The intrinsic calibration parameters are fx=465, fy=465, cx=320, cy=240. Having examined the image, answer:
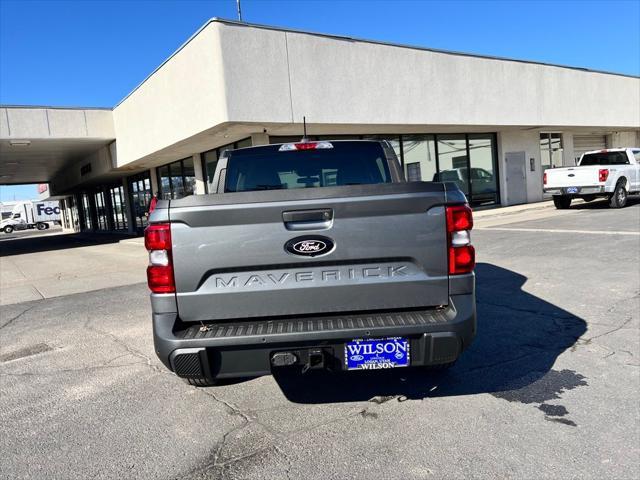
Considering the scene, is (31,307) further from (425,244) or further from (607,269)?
(607,269)

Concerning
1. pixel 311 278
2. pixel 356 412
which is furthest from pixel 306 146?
pixel 356 412

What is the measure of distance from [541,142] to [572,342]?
21470 millimetres

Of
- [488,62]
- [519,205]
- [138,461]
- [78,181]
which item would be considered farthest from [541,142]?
[78,181]

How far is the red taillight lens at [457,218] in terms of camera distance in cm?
284

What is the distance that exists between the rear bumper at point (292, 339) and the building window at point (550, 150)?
23201mm

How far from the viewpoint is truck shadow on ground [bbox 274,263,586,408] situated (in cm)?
352

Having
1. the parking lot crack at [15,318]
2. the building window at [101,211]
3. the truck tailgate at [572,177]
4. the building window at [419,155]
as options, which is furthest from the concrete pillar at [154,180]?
the truck tailgate at [572,177]

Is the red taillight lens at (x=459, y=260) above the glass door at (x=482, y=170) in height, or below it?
below

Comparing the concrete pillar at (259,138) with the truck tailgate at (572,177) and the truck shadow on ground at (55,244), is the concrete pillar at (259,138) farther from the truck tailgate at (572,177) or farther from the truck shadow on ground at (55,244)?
the truck shadow on ground at (55,244)

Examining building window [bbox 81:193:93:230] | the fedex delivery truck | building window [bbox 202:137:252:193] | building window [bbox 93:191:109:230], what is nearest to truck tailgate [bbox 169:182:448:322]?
building window [bbox 202:137:252:193]

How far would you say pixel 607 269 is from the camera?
7.27 m

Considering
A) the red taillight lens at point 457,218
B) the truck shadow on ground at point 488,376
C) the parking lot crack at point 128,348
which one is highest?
the red taillight lens at point 457,218

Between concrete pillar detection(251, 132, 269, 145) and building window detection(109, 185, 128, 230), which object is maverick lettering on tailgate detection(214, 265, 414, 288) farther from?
building window detection(109, 185, 128, 230)

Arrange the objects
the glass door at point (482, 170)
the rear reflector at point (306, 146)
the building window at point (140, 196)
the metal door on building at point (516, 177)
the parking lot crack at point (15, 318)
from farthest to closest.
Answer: the building window at point (140, 196) < the metal door on building at point (516, 177) < the glass door at point (482, 170) < the parking lot crack at point (15, 318) < the rear reflector at point (306, 146)
